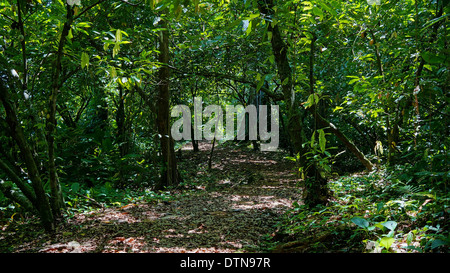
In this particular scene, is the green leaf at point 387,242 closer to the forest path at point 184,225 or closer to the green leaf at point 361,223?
the green leaf at point 361,223

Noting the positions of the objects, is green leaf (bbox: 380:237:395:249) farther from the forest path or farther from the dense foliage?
Result: the forest path

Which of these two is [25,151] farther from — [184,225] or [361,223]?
[361,223]

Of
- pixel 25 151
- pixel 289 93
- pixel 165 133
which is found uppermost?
pixel 289 93

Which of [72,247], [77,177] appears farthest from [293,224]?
[77,177]

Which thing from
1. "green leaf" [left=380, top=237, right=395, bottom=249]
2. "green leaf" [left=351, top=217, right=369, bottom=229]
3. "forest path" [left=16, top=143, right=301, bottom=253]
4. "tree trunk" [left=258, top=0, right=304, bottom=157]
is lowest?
"forest path" [left=16, top=143, right=301, bottom=253]

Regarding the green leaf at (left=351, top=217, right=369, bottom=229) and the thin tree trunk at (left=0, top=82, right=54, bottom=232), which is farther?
the thin tree trunk at (left=0, top=82, right=54, bottom=232)

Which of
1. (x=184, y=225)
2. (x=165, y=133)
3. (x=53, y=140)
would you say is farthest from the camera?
(x=165, y=133)

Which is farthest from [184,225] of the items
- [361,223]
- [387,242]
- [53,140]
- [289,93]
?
[387,242]

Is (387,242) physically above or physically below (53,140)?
below

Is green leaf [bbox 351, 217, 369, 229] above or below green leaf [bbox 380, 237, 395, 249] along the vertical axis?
above

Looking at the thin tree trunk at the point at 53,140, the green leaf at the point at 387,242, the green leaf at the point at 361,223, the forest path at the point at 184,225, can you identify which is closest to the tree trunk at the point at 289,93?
the forest path at the point at 184,225

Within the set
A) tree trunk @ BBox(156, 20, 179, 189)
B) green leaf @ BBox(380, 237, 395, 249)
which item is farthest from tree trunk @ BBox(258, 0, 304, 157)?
tree trunk @ BBox(156, 20, 179, 189)

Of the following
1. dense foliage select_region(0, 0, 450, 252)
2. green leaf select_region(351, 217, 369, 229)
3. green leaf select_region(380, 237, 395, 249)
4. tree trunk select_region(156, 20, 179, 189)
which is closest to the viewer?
green leaf select_region(380, 237, 395, 249)

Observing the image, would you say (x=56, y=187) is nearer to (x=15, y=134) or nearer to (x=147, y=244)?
(x=15, y=134)
